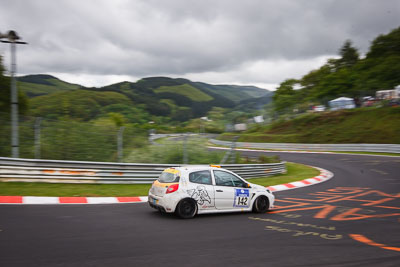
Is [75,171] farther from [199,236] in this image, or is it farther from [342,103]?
[342,103]

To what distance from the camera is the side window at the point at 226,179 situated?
9.16 meters

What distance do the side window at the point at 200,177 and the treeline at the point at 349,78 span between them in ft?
144

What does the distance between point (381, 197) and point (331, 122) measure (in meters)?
35.6

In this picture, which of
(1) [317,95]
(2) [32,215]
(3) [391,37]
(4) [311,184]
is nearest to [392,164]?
(4) [311,184]

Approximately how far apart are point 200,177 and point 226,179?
81 cm

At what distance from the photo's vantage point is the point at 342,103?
49094 millimetres

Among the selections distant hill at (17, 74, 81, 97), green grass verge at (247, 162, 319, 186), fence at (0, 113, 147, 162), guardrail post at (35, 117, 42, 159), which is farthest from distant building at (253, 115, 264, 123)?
distant hill at (17, 74, 81, 97)

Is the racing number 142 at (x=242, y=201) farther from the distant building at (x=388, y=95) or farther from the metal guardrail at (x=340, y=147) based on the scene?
the distant building at (x=388, y=95)

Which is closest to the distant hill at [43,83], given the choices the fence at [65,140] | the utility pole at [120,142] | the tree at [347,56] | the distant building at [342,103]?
the tree at [347,56]

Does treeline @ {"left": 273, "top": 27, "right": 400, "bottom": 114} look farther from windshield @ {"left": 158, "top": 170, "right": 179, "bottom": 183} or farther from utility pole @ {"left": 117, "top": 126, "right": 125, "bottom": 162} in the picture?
windshield @ {"left": 158, "top": 170, "right": 179, "bottom": 183}

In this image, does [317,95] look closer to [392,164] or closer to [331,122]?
[331,122]

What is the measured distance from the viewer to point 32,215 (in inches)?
314

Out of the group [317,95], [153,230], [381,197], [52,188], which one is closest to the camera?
[153,230]

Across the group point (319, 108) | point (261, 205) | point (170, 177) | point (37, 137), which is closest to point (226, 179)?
point (261, 205)
